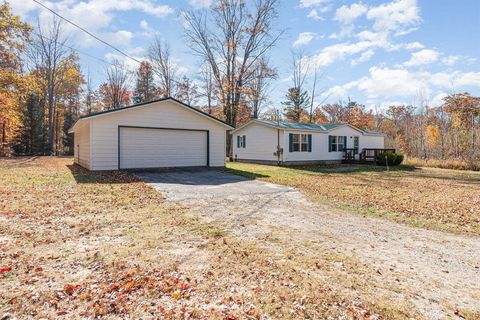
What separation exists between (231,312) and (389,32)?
17.0 m

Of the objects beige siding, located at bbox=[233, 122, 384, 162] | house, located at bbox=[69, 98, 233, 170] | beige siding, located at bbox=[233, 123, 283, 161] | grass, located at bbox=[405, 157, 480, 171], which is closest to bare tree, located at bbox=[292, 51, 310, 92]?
beige siding, located at bbox=[233, 122, 384, 162]

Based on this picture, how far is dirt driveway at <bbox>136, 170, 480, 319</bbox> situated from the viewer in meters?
2.72

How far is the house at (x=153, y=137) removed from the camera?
468 inches

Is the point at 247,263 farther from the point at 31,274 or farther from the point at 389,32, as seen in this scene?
the point at 389,32

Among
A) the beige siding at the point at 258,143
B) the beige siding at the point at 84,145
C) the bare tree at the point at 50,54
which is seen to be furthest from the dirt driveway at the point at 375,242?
the bare tree at the point at 50,54

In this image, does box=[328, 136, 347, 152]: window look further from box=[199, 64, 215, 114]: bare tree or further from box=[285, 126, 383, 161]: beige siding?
box=[199, 64, 215, 114]: bare tree

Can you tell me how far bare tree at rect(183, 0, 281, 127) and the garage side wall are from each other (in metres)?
10.2

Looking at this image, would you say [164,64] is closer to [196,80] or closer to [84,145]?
[196,80]

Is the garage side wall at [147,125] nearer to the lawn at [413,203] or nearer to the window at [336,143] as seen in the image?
the lawn at [413,203]

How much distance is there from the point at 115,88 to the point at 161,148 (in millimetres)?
24213

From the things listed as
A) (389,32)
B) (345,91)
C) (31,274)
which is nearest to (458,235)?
(31,274)

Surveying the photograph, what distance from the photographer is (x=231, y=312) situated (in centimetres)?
232

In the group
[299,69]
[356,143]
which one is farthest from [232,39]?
[356,143]

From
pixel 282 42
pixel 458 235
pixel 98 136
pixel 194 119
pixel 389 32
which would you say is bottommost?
pixel 458 235
